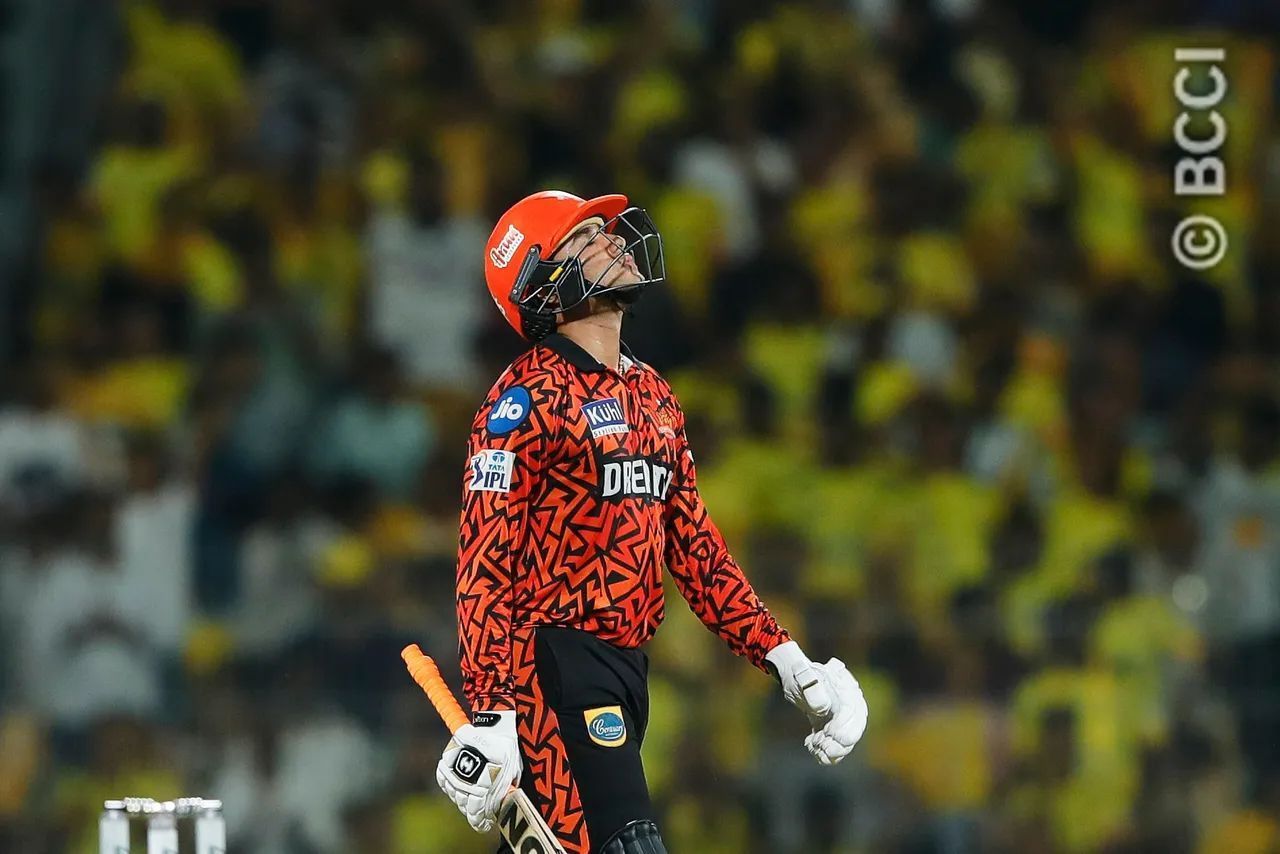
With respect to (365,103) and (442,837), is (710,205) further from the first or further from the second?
(442,837)

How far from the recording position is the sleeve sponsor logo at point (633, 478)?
3.67 metres

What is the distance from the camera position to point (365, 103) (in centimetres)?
740

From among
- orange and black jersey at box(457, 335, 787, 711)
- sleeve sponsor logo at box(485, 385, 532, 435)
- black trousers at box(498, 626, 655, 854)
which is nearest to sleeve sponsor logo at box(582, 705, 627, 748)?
black trousers at box(498, 626, 655, 854)

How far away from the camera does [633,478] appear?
146 inches

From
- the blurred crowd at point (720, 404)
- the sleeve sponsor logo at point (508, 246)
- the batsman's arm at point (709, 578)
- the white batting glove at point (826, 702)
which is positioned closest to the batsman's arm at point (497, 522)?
the sleeve sponsor logo at point (508, 246)

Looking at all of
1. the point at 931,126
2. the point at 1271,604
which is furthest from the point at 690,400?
the point at 1271,604

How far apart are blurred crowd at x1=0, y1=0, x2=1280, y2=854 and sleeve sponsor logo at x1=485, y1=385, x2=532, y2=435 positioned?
293 cm

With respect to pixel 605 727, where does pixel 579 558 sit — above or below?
above

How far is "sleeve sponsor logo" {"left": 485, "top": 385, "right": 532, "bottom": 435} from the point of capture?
3.57 metres

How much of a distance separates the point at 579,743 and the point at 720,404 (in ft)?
12.0

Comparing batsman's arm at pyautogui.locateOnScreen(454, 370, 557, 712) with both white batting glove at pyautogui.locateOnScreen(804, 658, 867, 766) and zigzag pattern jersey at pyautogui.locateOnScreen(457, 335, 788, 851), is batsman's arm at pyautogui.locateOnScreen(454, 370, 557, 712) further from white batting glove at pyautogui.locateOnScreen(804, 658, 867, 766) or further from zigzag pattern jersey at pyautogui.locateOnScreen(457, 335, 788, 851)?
white batting glove at pyautogui.locateOnScreen(804, 658, 867, 766)
